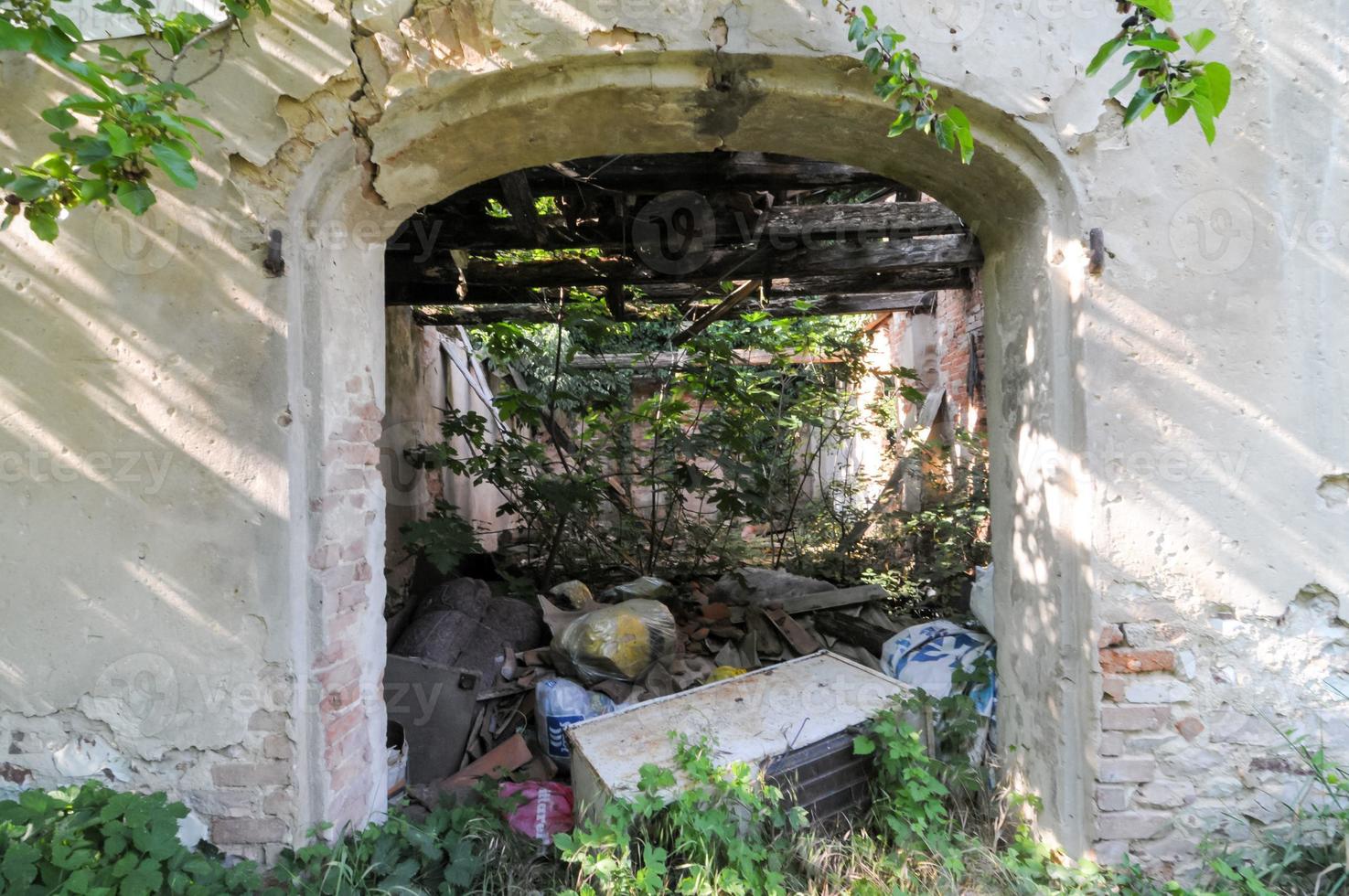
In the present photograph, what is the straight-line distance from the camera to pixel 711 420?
4.85 meters

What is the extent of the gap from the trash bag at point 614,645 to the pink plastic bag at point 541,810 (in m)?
0.78

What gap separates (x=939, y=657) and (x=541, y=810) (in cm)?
184

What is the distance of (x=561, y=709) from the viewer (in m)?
3.02

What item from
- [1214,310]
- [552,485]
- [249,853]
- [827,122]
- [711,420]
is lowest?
[249,853]

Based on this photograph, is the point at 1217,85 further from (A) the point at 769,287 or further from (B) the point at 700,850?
(A) the point at 769,287

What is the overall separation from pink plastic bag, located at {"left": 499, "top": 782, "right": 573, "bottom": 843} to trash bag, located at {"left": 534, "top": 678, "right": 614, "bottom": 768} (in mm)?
284

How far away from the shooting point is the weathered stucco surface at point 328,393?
1.91 metres

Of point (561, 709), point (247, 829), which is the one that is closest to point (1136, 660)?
point (561, 709)

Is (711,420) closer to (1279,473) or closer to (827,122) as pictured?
(827,122)

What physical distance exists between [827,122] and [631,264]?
174 cm

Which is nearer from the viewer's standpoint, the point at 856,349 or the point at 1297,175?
the point at 1297,175

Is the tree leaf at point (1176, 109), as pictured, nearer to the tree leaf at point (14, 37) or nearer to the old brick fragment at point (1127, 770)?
the old brick fragment at point (1127, 770)

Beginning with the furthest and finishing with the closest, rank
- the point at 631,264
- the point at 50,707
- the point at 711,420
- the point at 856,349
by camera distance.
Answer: the point at 856,349, the point at 711,420, the point at 631,264, the point at 50,707

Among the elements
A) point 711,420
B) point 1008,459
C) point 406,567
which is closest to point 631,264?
point 711,420
